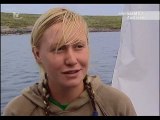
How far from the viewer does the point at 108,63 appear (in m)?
A: 1.49

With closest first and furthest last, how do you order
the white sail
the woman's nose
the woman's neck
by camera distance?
1. the woman's nose
2. the woman's neck
3. the white sail

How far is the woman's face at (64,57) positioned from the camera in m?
0.87

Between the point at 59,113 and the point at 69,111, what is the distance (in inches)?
1.4

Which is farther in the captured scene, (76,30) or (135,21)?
(135,21)

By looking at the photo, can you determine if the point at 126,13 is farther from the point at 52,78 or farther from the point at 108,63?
the point at 52,78

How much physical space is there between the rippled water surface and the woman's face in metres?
0.45

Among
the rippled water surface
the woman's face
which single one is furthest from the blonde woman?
the rippled water surface

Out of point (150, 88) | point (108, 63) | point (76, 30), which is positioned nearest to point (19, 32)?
point (108, 63)

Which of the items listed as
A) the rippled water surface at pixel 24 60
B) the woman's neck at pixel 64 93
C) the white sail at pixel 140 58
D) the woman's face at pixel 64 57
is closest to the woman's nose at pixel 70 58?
the woman's face at pixel 64 57

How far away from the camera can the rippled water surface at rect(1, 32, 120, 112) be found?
1375mm

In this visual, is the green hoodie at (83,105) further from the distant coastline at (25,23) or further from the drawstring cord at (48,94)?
the distant coastline at (25,23)

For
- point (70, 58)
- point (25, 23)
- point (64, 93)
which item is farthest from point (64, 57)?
point (25, 23)

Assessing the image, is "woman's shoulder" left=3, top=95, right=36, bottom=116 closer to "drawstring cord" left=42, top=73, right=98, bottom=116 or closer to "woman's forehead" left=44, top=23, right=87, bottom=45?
"drawstring cord" left=42, top=73, right=98, bottom=116

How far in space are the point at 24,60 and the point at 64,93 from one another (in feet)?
1.74
